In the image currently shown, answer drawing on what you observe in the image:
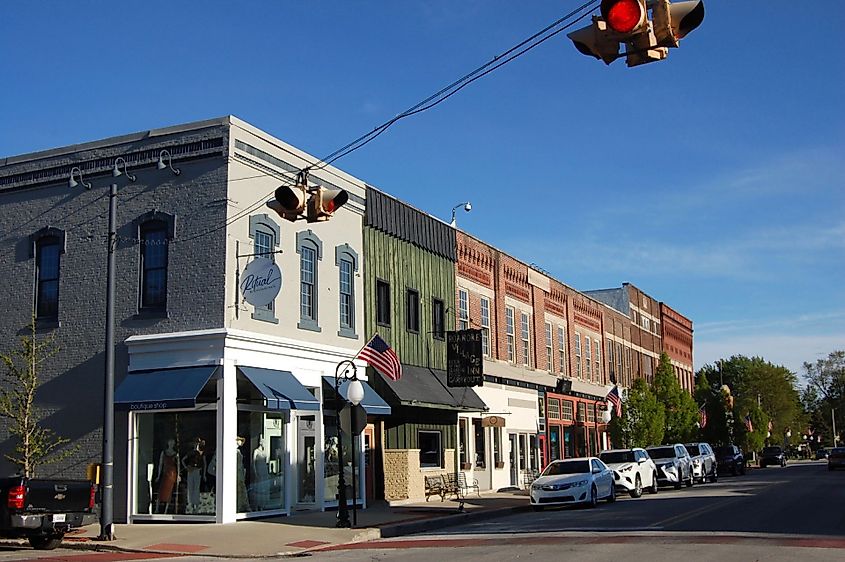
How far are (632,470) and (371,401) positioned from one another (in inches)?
422

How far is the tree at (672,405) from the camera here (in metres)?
52.0

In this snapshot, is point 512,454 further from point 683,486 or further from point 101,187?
point 101,187

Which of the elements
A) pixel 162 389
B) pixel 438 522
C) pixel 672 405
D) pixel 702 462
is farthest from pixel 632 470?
pixel 672 405

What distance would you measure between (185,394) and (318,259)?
6073 millimetres

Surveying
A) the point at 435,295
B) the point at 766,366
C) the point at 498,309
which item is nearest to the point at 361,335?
the point at 435,295

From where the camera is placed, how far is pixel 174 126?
2300cm

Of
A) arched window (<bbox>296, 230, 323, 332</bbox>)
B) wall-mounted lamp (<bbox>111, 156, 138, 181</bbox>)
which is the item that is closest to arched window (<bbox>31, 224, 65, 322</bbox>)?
wall-mounted lamp (<bbox>111, 156, 138, 181</bbox>)

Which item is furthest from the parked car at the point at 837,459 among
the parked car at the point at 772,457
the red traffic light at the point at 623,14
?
the red traffic light at the point at 623,14

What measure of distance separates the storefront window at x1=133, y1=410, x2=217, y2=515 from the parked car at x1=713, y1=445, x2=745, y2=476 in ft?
135

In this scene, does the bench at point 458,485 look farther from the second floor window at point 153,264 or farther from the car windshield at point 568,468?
the second floor window at point 153,264

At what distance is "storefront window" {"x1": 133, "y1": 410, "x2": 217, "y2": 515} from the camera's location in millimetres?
21562

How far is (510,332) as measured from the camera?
38.5 metres

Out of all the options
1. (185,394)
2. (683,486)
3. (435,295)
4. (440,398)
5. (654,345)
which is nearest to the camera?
(185,394)

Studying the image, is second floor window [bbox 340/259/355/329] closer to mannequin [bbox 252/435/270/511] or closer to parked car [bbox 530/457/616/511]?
mannequin [bbox 252/435/270/511]
